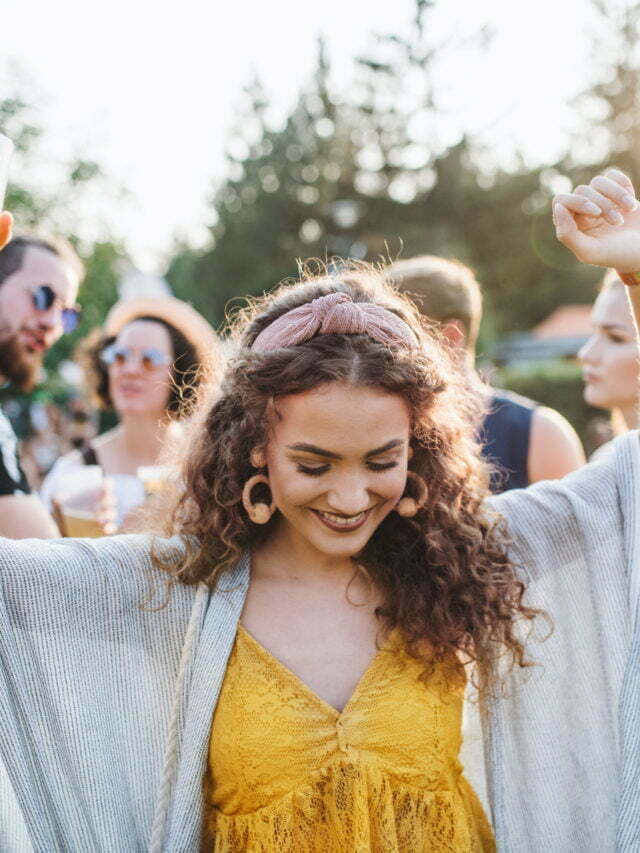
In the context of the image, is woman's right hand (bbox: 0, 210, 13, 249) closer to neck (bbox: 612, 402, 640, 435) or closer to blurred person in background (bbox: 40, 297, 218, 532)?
blurred person in background (bbox: 40, 297, 218, 532)

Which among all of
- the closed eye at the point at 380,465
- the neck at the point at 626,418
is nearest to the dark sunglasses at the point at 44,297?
the closed eye at the point at 380,465

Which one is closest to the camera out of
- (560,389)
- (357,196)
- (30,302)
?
(30,302)

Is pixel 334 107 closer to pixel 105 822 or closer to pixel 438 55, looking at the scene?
pixel 438 55

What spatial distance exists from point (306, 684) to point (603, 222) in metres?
1.23

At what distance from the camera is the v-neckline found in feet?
6.19

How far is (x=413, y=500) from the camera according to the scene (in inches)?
82.7

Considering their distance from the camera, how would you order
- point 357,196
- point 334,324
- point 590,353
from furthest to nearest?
point 357,196 < point 590,353 < point 334,324

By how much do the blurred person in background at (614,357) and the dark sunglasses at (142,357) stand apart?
1860mm

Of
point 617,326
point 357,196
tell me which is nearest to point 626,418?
point 617,326

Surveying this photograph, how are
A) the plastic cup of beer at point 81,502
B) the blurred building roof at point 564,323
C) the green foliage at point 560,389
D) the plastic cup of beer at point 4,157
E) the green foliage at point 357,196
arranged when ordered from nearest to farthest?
the plastic cup of beer at point 4,157 < the plastic cup of beer at point 81,502 < the green foliage at point 560,389 < the green foliage at point 357,196 < the blurred building roof at point 564,323

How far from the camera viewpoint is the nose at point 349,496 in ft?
6.06

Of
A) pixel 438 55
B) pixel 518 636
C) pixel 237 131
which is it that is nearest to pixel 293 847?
pixel 518 636

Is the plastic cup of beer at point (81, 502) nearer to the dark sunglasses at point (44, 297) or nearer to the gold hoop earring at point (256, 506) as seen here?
the dark sunglasses at point (44, 297)

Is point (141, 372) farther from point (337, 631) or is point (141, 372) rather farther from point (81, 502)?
point (337, 631)
